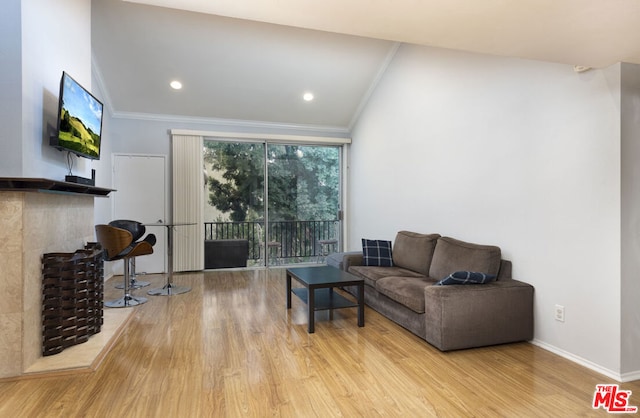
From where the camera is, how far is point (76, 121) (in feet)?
9.68

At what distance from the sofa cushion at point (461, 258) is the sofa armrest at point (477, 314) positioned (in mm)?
283

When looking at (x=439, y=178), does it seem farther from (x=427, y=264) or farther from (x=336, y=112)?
(x=336, y=112)

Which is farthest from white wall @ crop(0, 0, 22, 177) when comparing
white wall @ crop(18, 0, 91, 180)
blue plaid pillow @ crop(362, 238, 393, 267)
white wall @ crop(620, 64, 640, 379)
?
white wall @ crop(620, 64, 640, 379)

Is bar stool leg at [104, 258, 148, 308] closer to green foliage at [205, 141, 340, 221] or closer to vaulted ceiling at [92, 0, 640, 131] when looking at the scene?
green foliage at [205, 141, 340, 221]

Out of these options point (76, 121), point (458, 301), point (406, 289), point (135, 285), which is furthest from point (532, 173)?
point (135, 285)

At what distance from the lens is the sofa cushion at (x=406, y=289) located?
308 cm

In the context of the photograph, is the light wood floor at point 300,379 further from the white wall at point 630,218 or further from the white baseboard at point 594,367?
the white wall at point 630,218

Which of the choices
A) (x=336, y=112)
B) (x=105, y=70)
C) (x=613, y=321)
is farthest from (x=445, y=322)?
(x=105, y=70)

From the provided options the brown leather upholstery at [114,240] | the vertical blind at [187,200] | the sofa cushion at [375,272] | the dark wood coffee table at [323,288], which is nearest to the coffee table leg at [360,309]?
the dark wood coffee table at [323,288]

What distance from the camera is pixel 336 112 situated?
6402mm

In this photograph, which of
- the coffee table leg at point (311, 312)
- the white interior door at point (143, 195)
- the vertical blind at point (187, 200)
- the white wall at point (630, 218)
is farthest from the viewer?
the vertical blind at point (187, 200)

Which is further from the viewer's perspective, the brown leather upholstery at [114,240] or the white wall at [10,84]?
the brown leather upholstery at [114,240]

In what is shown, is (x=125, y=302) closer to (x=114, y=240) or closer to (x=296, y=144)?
(x=114, y=240)

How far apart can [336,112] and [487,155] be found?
346 cm
